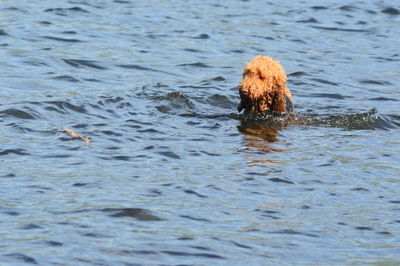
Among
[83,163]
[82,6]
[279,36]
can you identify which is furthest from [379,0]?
[83,163]

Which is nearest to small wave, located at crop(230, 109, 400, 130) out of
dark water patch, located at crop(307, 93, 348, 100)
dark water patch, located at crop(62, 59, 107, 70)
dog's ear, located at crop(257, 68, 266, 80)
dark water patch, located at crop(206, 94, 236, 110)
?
dog's ear, located at crop(257, 68, 266, 80)

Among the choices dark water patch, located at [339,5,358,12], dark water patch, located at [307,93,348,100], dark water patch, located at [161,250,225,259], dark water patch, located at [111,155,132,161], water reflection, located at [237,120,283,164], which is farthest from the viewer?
dark water patch, located at [339,5,358,12]

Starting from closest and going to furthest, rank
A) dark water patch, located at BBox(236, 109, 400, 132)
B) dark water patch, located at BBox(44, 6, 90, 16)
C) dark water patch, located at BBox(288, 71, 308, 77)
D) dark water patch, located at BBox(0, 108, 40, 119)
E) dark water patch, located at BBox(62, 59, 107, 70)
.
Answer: dark water patch, located at BBox(0, 108, 40, 119) → dark water patch, located at BBox(236, 109, 400, 132) → dark water patch, located at BBox(62, 59, 107, 70) → dark water patch, located at BBox(288, 71, 308, 77) → dark water patch, located at BBox(44, 6, 90, 16)

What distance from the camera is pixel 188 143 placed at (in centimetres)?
1016

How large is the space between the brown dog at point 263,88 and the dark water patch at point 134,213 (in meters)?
4.07

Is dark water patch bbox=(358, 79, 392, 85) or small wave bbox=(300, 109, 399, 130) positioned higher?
small wave bbox=(300, 109, 399, 130)

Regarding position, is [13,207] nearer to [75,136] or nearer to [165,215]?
[165,215]

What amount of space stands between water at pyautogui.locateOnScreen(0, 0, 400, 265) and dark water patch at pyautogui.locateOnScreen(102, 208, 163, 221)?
0.02 m

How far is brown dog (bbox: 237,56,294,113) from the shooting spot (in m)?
11.2

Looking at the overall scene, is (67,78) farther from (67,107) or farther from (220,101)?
(220,101)

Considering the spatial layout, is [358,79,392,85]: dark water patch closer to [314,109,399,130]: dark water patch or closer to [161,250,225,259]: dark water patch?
[314,109,399,130]: dark water patch

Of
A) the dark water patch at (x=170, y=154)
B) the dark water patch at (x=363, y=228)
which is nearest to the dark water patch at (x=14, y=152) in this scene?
the dark water patch at (x=170, y=154)

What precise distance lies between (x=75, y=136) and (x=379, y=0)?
14285 millimetres

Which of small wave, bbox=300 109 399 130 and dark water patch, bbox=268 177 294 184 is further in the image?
small wave, bbox=300 109 399 130
